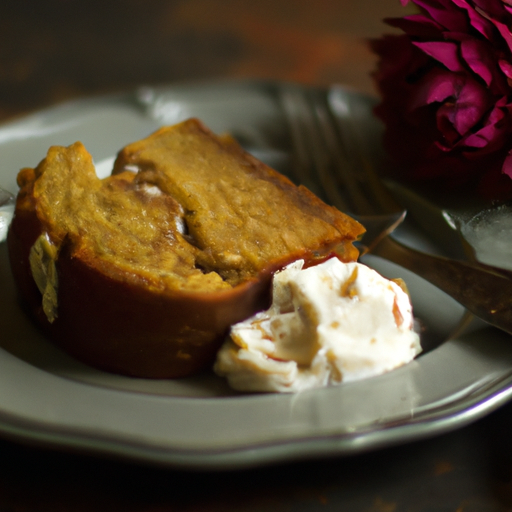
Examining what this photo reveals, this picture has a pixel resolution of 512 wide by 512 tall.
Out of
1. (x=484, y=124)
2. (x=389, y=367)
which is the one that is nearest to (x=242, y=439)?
(x=389, y=367)

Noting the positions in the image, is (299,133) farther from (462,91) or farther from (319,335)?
(319,335)

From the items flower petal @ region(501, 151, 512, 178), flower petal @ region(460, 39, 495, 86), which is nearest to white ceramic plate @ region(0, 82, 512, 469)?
flower petal @ region(501, 151, 512, 178)

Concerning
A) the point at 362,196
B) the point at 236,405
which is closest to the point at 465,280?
the point at 362,196

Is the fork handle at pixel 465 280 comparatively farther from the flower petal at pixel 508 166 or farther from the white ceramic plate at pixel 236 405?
the flower petal at pixel 508 166

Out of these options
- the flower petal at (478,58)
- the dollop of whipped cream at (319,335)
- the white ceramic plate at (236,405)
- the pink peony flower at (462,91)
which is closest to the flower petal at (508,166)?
the pink peony flower at (462,91)

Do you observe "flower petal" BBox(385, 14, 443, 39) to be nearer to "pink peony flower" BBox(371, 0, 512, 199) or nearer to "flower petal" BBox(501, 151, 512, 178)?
"pink peony flower" BBox(371, 0, 512, 199)

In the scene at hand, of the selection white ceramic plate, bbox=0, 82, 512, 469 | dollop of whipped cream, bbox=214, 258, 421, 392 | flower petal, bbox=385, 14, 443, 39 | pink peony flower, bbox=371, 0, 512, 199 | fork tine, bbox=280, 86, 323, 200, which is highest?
flower petal, bbox=385, 14, 443, 39
